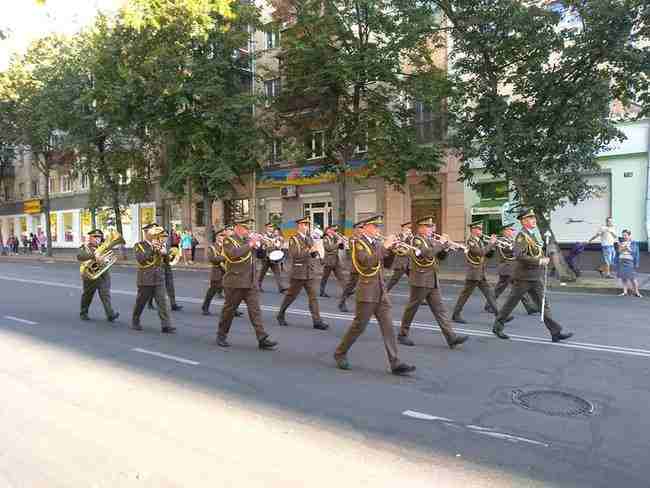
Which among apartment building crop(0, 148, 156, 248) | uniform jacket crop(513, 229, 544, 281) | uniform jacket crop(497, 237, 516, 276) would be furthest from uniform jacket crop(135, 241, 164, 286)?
apartment building crop(0, 148, 156, 248)

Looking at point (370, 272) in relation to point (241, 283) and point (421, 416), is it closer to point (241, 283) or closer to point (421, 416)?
point (421, 416)

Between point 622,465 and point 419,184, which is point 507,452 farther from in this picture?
point 419,184

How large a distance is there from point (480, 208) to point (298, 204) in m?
10.1

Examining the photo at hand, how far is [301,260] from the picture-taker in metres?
9.48

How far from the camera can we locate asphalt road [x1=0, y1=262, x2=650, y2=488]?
3766 mm

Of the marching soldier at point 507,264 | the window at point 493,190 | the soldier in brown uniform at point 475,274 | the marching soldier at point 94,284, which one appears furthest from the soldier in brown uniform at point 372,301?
the window at point 493,190

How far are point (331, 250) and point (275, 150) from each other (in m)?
16.0

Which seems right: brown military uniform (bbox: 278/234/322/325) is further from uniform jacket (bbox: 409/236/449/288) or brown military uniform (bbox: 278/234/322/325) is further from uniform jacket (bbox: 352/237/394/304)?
uniform jacket (bbox: 352/237/394/304)

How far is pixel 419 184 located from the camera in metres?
23.6

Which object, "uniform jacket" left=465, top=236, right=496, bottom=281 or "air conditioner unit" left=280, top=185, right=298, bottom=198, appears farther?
"air conditioner unit" left=280, top=185, right=298, bottom=198

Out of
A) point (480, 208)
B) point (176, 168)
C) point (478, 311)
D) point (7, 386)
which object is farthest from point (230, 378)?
point (176, 168)

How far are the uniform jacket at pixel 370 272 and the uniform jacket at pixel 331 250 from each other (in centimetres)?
546

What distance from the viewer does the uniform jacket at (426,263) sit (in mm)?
7441

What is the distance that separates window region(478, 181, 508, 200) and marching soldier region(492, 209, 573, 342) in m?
13.7
